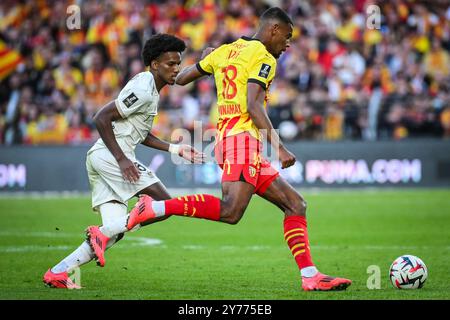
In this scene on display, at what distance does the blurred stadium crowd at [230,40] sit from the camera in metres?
21.3

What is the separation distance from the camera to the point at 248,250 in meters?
11.9

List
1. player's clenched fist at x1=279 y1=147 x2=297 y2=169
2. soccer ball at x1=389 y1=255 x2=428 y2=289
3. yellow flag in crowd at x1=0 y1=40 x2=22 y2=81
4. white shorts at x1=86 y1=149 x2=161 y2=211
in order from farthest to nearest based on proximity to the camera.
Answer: yellow flag in crowd at x1=0 y1=40 x2=22 y2=81 < white shorts at x1=86 y1=149 x2=161 y2=211 < soccer ball at x1=389 y1=255 x2=428 y2=289 < player's clenched fist at x1=279 y1=147 x2=297 y2=169

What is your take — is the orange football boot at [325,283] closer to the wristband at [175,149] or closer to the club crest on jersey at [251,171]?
the club crest on jersey at [251,171]

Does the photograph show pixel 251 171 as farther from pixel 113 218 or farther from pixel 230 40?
pixel 230 40

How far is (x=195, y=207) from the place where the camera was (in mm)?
7719

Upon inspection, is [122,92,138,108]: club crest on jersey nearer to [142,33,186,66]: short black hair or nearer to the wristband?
[142,33,186,66]: short black hair

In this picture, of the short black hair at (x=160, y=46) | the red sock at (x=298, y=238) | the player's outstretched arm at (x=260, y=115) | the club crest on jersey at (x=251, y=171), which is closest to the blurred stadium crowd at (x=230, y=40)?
the short black hair at (x=160, y=46)

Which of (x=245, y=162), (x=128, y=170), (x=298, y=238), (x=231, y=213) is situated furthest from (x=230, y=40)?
(x=231, y=213)

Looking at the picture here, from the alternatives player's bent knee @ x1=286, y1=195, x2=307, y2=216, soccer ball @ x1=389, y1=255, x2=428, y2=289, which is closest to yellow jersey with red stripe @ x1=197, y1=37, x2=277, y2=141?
player's bent knee @ x1=286, y1=195, x2=307, y2=216

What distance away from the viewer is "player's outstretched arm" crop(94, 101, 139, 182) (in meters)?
8.22

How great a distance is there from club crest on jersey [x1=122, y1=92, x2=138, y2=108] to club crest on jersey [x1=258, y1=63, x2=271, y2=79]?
3.96ft

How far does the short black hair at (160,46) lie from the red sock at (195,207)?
150 cm

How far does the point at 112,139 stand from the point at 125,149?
29 centimetres
